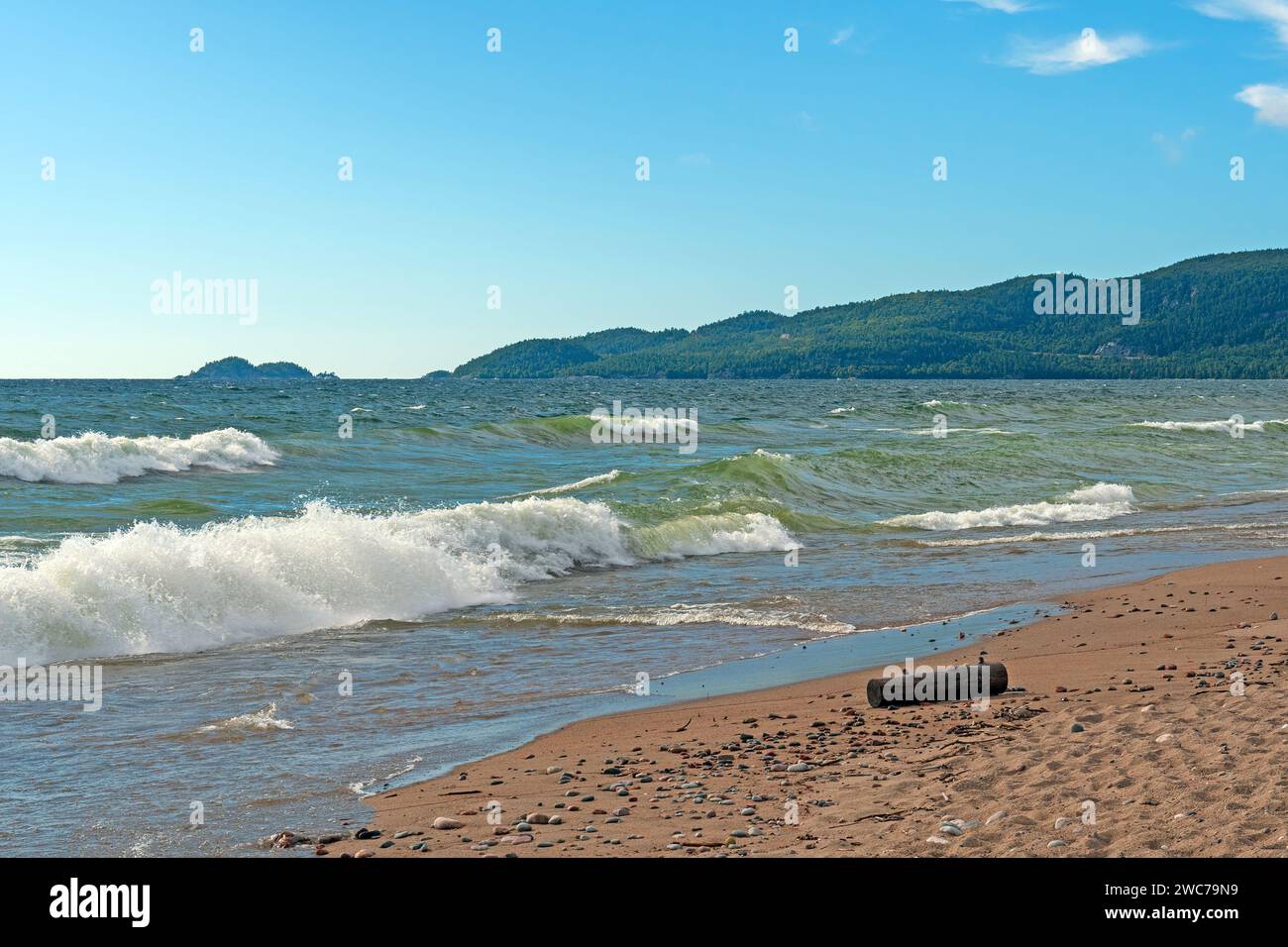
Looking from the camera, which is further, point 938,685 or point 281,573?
point 281,573

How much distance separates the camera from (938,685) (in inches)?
376

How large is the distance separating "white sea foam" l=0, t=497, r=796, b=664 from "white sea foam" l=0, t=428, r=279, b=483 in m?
13.1

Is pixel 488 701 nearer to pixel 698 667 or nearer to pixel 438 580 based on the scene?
pixel 698 667

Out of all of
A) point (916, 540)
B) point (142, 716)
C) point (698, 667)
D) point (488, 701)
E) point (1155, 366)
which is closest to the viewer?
point (142, 716)

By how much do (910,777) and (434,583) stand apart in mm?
10024

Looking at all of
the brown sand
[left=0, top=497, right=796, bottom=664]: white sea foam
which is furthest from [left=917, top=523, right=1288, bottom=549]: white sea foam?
the brown sand

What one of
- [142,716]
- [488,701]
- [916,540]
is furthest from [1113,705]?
[916,540]

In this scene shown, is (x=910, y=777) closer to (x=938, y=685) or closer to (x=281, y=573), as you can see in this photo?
(x=938, y=685)

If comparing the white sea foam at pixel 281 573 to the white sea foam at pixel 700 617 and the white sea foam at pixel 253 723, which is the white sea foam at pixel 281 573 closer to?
the white sea foam at pixel 700 617

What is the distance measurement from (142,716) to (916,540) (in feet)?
50.2

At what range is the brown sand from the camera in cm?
565

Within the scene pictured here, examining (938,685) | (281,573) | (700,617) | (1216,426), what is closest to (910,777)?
(938,685)

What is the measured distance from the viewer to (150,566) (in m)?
13.4

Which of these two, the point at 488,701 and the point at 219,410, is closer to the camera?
the point at 488,701
